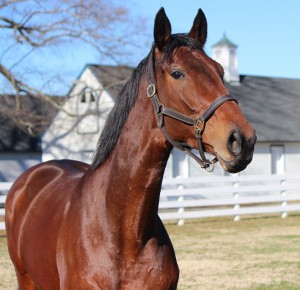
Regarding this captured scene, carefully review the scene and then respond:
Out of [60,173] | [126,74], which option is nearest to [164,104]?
[60,173]

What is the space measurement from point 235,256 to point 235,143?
7.81 m

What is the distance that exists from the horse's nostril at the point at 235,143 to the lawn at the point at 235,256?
200 inches

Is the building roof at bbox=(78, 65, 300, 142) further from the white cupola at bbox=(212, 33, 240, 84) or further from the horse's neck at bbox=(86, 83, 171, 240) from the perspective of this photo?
the horse's neck at bbox=(86, 83, 171, 240)

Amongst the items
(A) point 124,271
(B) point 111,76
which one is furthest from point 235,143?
(B) point 111,76

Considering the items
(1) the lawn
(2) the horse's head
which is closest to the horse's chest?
(2) the horse's head

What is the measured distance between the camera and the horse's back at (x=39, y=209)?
4.22 metres

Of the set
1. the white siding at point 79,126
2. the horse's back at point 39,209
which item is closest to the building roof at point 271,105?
the white siding at point 79,126

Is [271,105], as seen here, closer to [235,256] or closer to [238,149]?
[235,256]

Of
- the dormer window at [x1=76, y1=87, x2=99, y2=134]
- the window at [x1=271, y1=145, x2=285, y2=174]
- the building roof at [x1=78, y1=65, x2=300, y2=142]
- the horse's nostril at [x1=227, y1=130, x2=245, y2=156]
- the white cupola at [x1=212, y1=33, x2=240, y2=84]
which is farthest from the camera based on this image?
the white cupola at [x1=212, y1=33, x2=240, y2=84]

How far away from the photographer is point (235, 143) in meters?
2.95

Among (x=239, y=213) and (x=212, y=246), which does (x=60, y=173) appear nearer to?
(x=212, y=246)

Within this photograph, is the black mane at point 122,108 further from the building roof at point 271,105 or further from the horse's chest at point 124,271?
the building roof at point 271,105

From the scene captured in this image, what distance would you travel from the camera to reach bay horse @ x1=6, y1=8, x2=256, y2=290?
3152 mm

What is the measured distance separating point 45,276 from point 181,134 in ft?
5.29
